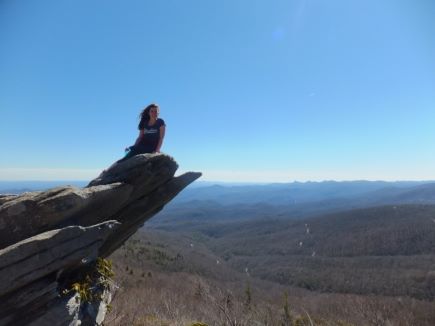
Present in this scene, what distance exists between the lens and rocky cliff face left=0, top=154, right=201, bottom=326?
11047 mm

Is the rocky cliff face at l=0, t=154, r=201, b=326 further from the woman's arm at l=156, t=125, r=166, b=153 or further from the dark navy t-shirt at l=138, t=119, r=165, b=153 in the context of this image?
the dark navy t-shirt at l=138, t=119, r=165, b=153

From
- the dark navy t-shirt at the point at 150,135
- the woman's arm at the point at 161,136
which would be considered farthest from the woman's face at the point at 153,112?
the woman's arm at the point at 161,136

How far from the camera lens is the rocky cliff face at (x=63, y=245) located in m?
11.0

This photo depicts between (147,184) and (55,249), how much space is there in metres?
5.21

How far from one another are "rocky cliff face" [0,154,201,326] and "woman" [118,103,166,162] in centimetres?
78

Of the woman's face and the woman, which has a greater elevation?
the woman's face

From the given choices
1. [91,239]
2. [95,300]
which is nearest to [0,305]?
[91,239]

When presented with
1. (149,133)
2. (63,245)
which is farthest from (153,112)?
(63,245)

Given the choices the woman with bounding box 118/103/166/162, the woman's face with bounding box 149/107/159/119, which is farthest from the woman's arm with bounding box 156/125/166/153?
the woman's face with bounding box 149/107/159/119

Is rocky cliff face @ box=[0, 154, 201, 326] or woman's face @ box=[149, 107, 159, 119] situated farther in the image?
woman's face @ box=[149, 107, 159, 119]

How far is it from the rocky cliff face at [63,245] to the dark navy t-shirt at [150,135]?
0.79 meters

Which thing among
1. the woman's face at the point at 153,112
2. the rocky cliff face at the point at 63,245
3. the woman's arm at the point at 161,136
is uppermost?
the woman's face at the point at 153,112

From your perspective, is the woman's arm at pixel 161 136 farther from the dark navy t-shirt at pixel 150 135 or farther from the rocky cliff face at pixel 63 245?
the rocky cliff face at pixel 63 245

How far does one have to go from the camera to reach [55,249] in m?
11.3
